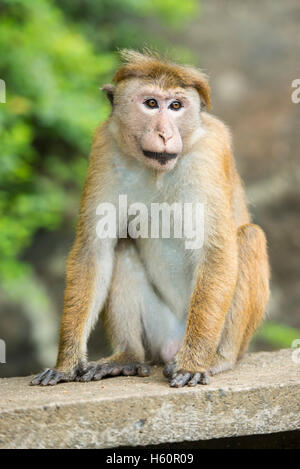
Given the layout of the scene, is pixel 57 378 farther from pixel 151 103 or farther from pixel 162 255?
pixel 151 103

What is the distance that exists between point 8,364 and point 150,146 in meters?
5.96

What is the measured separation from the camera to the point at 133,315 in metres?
5.79

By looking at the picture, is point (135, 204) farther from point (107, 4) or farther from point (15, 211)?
point (107, 4)

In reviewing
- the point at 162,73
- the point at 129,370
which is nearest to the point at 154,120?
the point at 162,73

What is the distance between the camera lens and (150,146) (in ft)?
16.0

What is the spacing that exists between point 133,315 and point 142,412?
52.4 inches

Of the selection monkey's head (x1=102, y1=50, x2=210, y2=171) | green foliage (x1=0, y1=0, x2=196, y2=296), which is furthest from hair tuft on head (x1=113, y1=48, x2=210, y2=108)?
green foliage (x1=0, y1=0, x2=196, y2=296)

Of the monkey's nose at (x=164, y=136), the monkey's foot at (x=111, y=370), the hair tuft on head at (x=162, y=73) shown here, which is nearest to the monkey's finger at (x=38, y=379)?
the monkey's foot at (x=111, y=370)

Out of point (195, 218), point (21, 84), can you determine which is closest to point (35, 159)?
point (21, 84)

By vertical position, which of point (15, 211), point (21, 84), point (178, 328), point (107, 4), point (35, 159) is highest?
point (107, 4)

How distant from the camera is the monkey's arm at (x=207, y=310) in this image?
202 inches

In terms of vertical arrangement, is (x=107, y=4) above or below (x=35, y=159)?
above

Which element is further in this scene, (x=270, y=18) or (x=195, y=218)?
(x=270, y=18)

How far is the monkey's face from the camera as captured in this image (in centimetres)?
488
